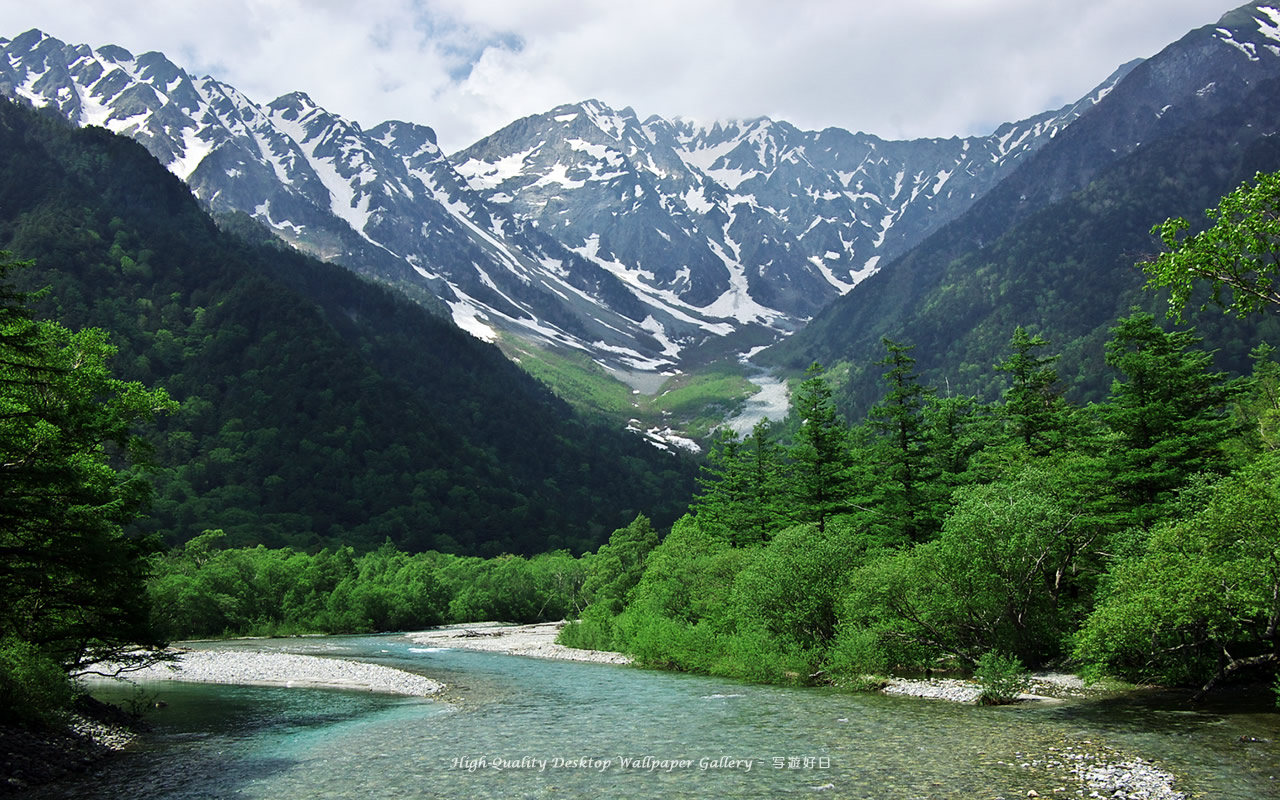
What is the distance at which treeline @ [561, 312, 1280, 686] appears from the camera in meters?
29.7

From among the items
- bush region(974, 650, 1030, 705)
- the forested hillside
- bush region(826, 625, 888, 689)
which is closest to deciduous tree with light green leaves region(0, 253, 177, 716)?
bush region(826, 625, 888, 689)

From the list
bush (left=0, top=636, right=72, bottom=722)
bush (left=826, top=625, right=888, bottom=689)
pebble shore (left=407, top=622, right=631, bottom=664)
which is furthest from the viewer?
pebble shore (left=407, top=622, right=631, bottom=664)

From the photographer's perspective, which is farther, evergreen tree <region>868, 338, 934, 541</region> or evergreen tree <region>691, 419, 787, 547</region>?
evergreen tree <region>691, 419, 787, 547</region>

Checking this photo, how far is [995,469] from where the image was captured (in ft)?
164

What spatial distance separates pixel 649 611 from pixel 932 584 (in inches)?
1163

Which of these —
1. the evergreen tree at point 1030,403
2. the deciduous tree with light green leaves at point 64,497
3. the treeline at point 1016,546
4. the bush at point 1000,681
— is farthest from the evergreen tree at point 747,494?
the deciduous tree with light green leaves at point 64,497

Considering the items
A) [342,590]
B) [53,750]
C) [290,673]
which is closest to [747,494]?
[290,673]

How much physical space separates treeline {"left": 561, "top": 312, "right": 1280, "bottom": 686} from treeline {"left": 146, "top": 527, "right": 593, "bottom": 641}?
4595 centimetres

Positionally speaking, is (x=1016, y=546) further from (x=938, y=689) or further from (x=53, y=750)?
(x=53, y=750)

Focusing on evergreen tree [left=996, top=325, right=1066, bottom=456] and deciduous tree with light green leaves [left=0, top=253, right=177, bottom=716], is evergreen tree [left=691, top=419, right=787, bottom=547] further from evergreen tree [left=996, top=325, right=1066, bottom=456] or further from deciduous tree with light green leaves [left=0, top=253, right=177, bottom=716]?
deciduous tree with light green leaves [left=0, top=253, right=177, bottom=716]

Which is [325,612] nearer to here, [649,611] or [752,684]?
[649,611]

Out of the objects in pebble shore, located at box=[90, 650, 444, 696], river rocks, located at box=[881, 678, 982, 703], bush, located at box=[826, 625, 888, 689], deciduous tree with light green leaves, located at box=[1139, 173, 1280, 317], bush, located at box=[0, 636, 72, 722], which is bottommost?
pebble shore, located at box=[90, 650, 444, 696]

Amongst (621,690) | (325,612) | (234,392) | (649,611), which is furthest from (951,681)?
(234,392)

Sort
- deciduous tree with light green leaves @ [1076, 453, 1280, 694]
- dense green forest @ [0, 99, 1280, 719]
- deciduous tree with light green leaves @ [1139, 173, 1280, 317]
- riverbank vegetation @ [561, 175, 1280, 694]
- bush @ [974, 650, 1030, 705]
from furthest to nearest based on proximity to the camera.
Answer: bush @ [974, 650, 1030, 705], riverbank vegetation @ [561, 175, 1280, 694], deciduous tree with light green leaves @ [1076, 453, 1280, 694], dense green forest @ [0, 99, 1280, 719], deciduous tree with light green leaves @ [1139, 173, 1280, 317]
